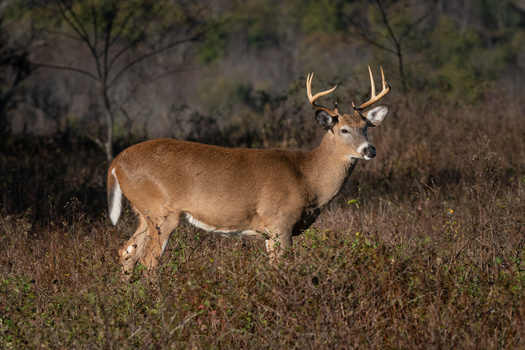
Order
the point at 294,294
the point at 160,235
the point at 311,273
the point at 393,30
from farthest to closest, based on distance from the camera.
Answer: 1. the point at 393,30
2. the point at 160,235
3. the point at 311,273
4. the point at 294,294

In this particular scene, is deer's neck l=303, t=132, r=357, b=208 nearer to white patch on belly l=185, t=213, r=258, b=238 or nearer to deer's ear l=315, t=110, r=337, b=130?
deer's ear l=315, t=110, r=337, b=130

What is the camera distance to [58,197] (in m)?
7.71

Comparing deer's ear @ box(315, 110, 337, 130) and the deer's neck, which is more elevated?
deer's ear @ box(315, 110, 337, 130)

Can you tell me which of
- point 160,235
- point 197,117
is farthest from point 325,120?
point 197,117

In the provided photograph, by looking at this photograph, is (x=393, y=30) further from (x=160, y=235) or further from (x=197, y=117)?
(x=160, y=235)

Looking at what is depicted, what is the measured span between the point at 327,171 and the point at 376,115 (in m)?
0.88

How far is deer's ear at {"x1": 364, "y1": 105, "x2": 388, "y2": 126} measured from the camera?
6301 millimetres

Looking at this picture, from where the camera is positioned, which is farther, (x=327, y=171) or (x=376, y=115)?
(x=376, y=115)

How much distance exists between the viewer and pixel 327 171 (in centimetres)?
588

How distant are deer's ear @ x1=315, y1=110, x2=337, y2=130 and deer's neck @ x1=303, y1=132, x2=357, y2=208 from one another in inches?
3.9

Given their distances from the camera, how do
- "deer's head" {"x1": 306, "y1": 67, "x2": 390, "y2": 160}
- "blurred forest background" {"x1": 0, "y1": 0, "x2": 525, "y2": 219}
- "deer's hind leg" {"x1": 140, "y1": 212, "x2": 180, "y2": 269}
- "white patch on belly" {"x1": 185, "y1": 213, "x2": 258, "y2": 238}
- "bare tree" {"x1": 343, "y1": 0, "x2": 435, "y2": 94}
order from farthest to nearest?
"bare tree" {"x1": 343, "y1": 0, "x2": 435, "y2": 94}, "blurred forest background" {"x1": 0, "y1": 0, "x2": 525, "y2": 219}, "deer's head" {"x1": 306, "y1": 67, "x2": 390, "y2": 160}, "white patch on belly" {"x1": 185, "y1": 213, "x2": 258, "y2": 238}, "deer's hind leg" {"x1": 140, "y1": 212, "x2": 180, "y2": 269}

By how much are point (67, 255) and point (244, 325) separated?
6.45 feet

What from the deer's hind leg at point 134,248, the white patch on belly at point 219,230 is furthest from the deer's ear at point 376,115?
the deer's hind leg at point 134,248

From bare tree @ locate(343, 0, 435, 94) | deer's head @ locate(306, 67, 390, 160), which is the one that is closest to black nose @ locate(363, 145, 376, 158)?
deer's head @ locate(306, 67, 390, 160)
